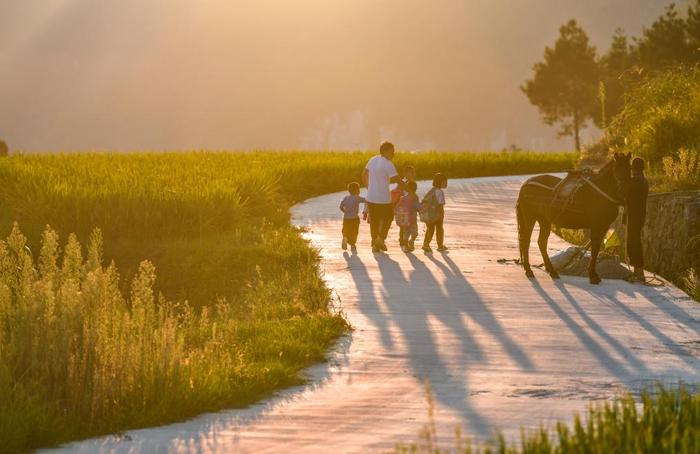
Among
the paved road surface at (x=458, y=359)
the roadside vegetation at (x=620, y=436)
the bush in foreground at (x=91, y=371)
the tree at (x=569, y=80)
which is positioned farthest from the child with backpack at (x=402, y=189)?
the tree at (x=569, y=80)

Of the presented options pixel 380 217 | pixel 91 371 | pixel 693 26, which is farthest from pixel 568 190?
pixel 693 26

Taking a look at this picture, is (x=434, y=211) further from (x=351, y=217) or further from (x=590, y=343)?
(x=590, y=343)

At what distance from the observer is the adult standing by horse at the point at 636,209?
1502 cm

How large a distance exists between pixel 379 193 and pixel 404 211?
1.74 feet

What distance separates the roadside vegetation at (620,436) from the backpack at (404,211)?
11.8 m

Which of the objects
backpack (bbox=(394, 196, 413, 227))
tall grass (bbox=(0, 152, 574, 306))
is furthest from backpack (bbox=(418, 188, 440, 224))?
tall grass (bbox=(0, 152, 574, 306))

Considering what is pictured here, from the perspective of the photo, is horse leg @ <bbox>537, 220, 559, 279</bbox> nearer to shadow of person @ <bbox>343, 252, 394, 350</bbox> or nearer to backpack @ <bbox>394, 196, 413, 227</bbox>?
→ shadow of person @ <bbox>343, 252, 394, 350</bbox>

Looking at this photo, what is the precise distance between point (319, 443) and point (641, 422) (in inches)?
77.1

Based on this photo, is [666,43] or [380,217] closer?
[380,217]

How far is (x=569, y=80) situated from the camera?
81.4 metres

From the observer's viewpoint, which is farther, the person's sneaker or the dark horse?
the person's sneaker

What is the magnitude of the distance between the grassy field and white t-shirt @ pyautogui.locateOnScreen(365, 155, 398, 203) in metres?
1.42

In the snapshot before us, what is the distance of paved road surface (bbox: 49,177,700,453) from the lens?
313 inches

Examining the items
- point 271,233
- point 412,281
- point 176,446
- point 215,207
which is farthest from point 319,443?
point 215,207
